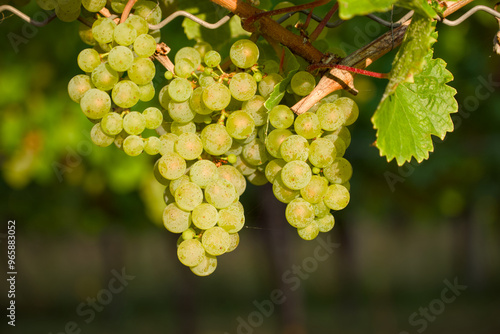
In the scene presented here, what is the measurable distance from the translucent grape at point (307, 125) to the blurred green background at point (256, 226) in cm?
23

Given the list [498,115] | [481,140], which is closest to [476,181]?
[481,140]

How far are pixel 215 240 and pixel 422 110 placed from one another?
1.26ft

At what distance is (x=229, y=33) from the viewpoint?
1.08 metres

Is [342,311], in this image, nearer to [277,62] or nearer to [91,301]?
[91,301]

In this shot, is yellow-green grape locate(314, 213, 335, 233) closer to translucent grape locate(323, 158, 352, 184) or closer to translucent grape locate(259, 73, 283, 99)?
translucent grape locate(323, 158, 352, 184)

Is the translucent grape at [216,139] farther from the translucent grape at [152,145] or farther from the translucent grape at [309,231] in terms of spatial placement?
the translucent grape at [309,231]

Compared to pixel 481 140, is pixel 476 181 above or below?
below

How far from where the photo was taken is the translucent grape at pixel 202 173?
0.77 metres

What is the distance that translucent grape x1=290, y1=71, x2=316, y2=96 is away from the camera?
76 cm

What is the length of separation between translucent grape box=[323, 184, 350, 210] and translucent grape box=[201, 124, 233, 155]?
0.19 m

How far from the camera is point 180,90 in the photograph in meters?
0.77

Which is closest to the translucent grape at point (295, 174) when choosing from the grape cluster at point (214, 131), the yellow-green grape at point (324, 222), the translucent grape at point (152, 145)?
the grape cluster at point (214, 131)

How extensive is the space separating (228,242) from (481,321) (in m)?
8.20

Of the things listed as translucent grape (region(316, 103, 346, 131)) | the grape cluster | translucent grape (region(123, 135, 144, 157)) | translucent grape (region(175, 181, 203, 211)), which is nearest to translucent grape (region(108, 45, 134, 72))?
the grape cluster
